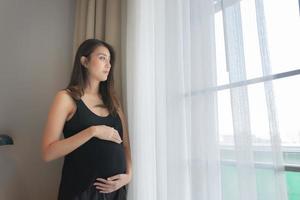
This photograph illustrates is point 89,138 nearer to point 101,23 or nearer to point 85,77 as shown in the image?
point 85,77

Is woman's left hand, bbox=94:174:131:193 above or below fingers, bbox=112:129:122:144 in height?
below

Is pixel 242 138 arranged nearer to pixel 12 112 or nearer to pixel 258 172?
pixel 258 172

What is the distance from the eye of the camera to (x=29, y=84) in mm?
1690

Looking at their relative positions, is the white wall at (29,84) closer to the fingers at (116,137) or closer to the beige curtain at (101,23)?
the beige curtain at (101,23)

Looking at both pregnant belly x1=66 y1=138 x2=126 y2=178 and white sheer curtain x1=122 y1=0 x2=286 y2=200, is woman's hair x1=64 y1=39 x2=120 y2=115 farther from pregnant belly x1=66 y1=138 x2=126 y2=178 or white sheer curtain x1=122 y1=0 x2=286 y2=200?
Result: pregnant belly x1=66 y1=138 x2=126 y2=178

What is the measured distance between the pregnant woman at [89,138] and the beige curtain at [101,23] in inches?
8.4

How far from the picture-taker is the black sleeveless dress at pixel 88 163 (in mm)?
1116

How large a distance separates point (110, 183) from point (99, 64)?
1.94 ft

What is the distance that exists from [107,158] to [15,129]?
821 millimetres

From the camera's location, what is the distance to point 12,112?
Result: 5.31ft

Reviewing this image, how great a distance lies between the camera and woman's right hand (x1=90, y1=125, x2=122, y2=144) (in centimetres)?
110

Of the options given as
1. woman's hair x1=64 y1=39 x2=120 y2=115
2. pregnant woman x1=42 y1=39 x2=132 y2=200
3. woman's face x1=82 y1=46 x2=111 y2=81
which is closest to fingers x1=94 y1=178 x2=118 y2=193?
pregnant woman x1=42 y1=39 x2=132 y2=200

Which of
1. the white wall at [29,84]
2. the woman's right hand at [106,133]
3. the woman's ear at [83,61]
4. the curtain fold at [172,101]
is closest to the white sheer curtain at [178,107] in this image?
the curtain fold at [172,101]

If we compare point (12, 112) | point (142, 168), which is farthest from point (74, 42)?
point (142, 168)
